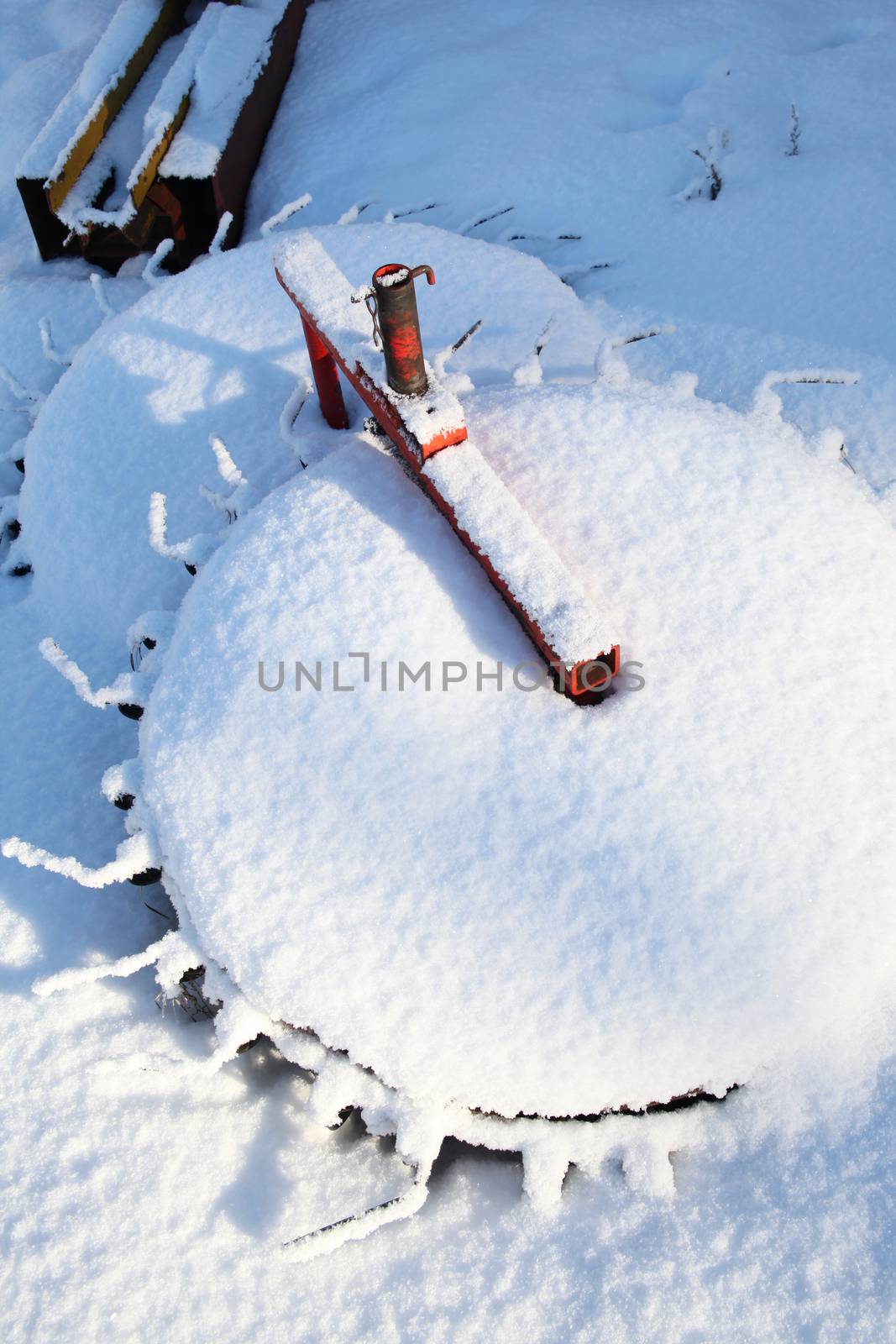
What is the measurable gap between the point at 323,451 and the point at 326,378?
0.22 meters

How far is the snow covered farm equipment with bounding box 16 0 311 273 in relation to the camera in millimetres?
3887

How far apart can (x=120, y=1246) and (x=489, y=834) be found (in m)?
1.27

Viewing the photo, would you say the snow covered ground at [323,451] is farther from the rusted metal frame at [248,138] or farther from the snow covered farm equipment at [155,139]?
the snow covered farm equipment at [155,139]

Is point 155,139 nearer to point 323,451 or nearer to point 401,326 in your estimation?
point 323,451

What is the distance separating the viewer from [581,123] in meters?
4.12

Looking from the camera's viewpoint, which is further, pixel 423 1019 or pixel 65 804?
pixel 65 804

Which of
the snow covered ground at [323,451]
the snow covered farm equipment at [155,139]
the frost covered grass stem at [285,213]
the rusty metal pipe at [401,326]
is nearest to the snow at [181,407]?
the snow covered ground at [323,451]

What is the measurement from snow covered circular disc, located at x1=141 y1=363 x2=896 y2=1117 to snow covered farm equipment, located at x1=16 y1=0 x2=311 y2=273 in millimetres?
2181

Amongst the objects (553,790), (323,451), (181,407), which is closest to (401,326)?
(323,451)

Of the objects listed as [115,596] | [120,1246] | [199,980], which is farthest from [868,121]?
[120,1246]

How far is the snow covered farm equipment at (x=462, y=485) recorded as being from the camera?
6.94 feet

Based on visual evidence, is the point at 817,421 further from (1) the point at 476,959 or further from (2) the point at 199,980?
(2) the point at 199,980

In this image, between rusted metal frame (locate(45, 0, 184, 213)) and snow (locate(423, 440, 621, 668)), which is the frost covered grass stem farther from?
snow (locate(423, 440, 621, 668))

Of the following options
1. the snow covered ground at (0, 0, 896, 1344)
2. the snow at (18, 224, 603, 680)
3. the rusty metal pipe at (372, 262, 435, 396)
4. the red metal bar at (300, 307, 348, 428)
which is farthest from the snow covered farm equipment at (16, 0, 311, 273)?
the rusty metal pipe at (372, 262, 435, 396)
